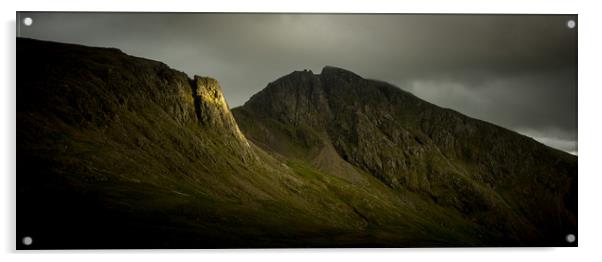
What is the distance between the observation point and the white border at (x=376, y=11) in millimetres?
14609

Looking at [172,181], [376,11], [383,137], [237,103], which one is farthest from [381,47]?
[383,137]

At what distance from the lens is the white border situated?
14.6 m

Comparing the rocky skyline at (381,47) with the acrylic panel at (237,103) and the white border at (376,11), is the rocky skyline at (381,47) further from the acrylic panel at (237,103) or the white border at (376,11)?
the white border at (376,11)

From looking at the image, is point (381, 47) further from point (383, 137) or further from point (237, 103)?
point (383, 137)

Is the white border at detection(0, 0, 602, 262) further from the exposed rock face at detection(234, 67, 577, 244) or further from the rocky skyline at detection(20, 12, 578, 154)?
the exposed rock face at detection(234, 67, 577, 244)

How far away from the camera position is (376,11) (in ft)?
52.2

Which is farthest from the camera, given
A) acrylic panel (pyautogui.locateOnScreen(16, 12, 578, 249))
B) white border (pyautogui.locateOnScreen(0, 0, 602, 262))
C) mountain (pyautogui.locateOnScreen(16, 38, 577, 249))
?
acrylic panel (pyautogui.locateOnScreen(16, 12, 578, 249))

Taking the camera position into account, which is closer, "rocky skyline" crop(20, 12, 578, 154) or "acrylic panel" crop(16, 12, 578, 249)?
"acrylic panel" crop(16, 12, 578, 249)

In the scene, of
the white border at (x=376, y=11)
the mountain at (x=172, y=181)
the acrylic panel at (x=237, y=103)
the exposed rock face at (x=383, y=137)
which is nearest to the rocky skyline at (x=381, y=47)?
the acrylic panel at (x=237, y=103)

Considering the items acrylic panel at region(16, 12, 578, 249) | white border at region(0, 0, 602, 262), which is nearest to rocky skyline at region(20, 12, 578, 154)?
acrylic panel at region(16, 12, 578, 249)

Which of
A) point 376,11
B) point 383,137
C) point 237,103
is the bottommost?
point 383,137

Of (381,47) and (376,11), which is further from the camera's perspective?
(381,47)

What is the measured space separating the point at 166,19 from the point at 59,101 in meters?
8.81
